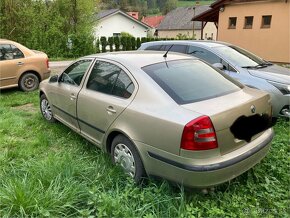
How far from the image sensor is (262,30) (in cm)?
1653

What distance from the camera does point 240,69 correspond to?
5.54 meters

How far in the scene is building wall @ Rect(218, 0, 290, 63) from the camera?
15.6 metres

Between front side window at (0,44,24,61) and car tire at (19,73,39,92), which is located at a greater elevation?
front side window at (0,44,24,61)

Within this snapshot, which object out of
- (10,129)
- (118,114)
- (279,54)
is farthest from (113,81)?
(279,54)

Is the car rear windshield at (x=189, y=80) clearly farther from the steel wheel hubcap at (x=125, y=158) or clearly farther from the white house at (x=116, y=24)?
the white house at (x=116, y=24)

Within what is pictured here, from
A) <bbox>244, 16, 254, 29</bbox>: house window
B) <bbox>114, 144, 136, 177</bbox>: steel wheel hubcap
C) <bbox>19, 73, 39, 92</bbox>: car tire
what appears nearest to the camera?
<bbox>114, 144, 136, 177</bbox>: steel wheel hubcap

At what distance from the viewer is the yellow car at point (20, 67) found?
25.8 feet

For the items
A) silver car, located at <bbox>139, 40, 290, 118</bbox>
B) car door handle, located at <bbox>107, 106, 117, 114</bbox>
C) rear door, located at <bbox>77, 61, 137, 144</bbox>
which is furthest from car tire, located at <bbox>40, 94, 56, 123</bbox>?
silver car, located at <bbox>139, 40, 290, 118</bbox>

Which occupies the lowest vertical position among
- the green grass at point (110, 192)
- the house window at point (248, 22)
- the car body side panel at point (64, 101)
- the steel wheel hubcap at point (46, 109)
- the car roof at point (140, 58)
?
the green grass at point (110, 192)

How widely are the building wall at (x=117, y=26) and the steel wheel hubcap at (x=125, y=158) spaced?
33556 millimetres

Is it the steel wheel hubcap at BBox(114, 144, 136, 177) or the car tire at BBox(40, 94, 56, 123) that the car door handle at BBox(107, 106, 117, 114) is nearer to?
the steel wheel hubcap at BBox(114, 144, 136, 177)

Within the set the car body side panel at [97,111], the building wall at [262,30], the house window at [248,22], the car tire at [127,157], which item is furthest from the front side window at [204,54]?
the house window at [248,22]

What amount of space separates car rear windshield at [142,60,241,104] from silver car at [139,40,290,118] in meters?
1.76

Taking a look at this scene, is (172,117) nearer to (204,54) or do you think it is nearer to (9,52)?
A: (204,54)
